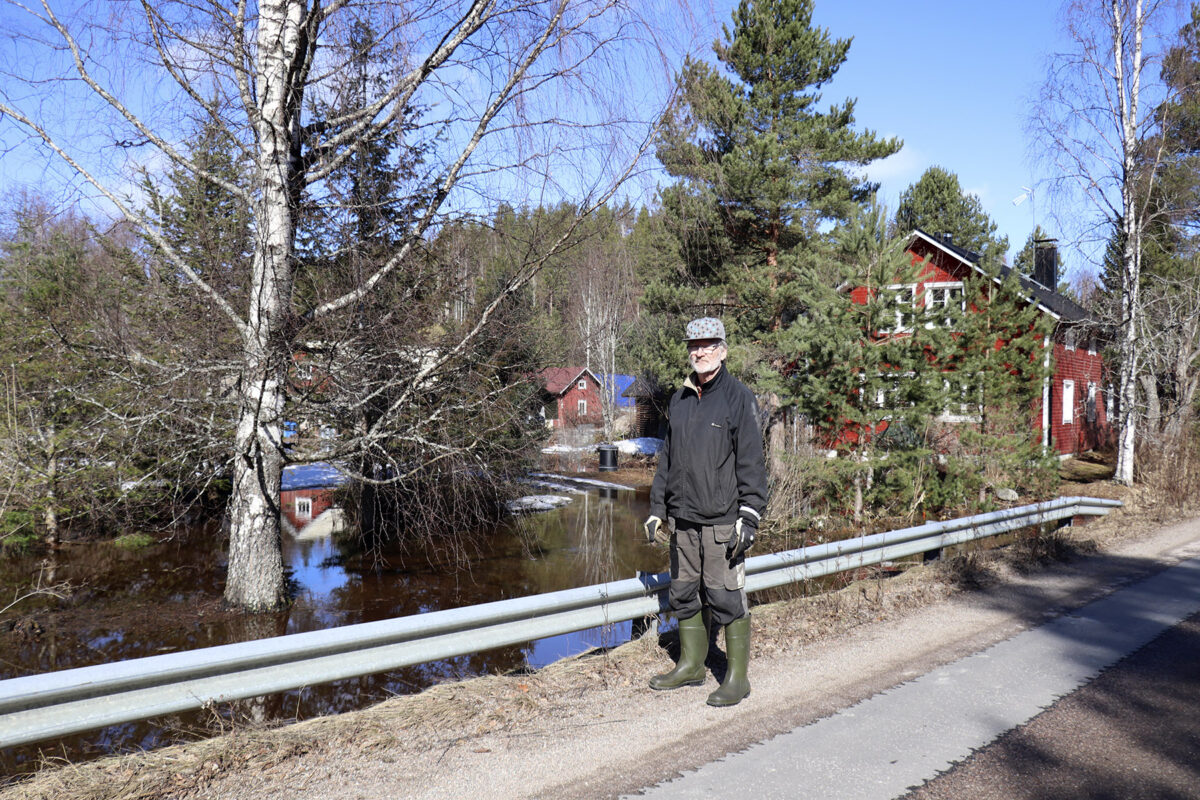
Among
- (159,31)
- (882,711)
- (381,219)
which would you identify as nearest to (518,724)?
(882,711)

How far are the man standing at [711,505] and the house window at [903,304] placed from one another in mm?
9394

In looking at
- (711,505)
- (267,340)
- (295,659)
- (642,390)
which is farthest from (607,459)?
(295,659)

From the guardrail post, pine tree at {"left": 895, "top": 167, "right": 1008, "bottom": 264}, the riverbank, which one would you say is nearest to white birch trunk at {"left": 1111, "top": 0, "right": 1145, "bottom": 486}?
the riverbank

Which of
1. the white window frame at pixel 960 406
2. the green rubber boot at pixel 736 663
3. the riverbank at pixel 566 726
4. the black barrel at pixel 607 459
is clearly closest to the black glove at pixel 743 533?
the green rubber boot at pixel 736 663

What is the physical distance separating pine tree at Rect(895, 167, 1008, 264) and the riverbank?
128 feet

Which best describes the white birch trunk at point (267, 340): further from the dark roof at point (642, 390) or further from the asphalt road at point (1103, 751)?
the dark roof at point (642, 390)

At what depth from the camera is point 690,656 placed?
4637 mm

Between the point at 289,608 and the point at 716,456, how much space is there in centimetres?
651

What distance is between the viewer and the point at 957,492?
14.2 metres

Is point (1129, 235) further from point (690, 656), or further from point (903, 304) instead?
point (690, 656)

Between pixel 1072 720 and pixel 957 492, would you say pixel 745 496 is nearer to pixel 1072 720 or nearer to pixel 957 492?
pixel 1072 720

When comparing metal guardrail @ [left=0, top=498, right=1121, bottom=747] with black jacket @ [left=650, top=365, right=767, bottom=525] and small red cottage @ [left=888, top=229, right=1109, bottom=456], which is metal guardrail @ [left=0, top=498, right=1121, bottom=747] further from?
small red cottage @ [left=888, top=229, right=1109, bottom=456]

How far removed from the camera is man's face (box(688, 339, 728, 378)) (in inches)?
181

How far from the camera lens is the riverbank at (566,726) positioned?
335 centimetres
